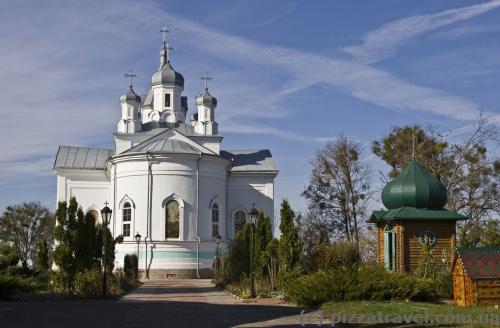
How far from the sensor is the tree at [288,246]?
2248 centimetres

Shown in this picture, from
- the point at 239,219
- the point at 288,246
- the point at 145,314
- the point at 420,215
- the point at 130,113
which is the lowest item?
the point at 145,314

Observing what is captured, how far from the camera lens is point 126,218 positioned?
133 ft

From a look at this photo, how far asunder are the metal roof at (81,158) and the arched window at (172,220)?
879 cm

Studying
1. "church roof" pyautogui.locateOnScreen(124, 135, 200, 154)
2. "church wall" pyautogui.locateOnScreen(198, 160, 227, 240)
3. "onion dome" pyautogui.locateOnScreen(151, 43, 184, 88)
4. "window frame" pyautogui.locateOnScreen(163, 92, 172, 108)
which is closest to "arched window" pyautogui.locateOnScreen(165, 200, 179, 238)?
"church wall" pyautogui.locateOnScreen(198, 160, 227, 240)

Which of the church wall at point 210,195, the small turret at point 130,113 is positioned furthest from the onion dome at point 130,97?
the church wall at point 210,195

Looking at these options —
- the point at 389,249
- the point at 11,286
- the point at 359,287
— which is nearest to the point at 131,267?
the point at 11,286

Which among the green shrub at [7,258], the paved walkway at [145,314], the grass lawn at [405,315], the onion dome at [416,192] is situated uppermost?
the onion dome at [416,192]

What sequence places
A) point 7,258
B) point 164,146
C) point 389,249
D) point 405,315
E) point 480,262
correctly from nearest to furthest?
point 405,315
point 480,262
point 389,249
point 7,258
point 164,146

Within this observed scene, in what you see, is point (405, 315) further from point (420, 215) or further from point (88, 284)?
point (88, 284)

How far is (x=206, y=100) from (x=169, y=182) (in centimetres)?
854

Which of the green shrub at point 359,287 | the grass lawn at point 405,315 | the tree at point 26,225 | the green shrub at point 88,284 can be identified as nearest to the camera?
the grass lawn at point 405,315

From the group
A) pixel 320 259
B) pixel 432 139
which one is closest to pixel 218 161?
pixel 432 139

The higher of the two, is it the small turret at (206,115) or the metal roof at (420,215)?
the small turret at (206,115)

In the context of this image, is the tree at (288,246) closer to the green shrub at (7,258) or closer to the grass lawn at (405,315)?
the grass lawn at (405,315)
